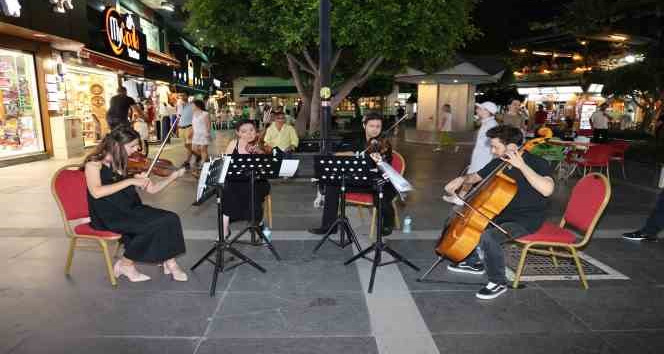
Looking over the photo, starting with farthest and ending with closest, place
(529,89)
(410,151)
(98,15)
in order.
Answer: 1. (529,89)
2. (410,151)
3. (98,15)

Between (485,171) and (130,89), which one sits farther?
(130,89)

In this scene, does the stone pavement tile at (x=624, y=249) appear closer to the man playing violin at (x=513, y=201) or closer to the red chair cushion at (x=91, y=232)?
the man playing violin at (x=513, y=201)

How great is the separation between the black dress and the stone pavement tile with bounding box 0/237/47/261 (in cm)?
153

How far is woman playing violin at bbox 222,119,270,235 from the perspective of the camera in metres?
5.16

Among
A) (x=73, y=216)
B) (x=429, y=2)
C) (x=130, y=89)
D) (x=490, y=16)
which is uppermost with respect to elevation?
(x=490, y=16)

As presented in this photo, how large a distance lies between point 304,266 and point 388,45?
6.81 meters

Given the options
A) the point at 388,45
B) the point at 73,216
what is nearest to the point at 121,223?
the point at 73,216

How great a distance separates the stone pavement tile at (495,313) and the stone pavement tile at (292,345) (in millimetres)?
601

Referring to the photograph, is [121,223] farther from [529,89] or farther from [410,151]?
[529,89]

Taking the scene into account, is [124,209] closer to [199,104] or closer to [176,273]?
[176,273]

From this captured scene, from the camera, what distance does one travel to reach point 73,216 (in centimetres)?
435

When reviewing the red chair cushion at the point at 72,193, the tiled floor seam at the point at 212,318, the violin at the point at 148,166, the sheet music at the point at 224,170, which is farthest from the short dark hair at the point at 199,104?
the tiled floor seam at the point at 212,318

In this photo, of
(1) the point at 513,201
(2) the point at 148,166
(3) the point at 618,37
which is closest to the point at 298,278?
(1) the point at 513,201

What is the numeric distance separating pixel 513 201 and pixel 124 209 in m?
3.59
